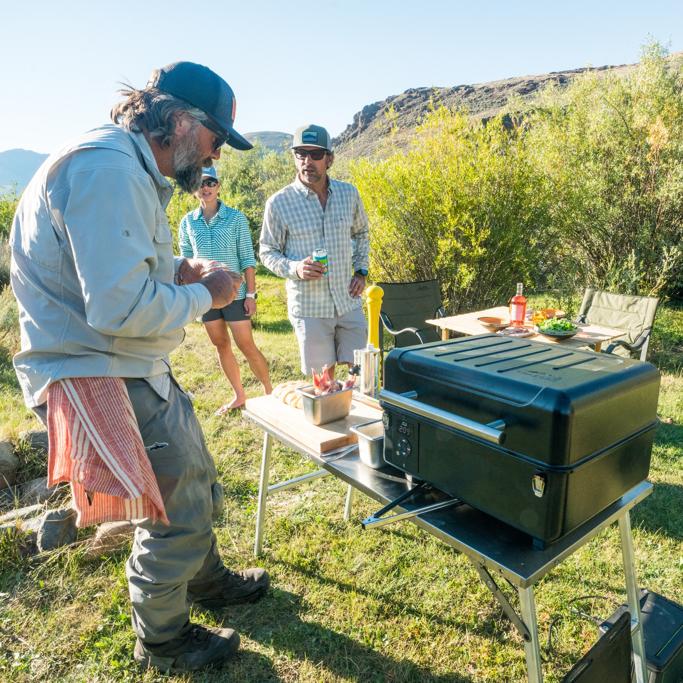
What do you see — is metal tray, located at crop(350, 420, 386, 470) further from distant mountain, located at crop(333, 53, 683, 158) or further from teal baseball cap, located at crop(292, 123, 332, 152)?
distant mountain, located at crop(333, 53, 683, 158)

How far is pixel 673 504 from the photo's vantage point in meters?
3.16

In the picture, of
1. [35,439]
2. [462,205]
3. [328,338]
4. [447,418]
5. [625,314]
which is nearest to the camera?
[447,418]

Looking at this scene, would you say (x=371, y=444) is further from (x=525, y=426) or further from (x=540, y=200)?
(x=540, y=200)

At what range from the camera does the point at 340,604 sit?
2.42 metres

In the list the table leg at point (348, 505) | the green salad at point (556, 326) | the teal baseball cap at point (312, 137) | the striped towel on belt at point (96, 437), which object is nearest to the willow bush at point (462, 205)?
the green salad at point (556, 326)

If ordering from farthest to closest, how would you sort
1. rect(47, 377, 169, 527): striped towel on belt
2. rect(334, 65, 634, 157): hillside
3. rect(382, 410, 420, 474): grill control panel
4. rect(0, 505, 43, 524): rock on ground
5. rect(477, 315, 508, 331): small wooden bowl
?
rect(334, 65, 634, 157): hillside
rect(477, 315, 508, 331): small wooden bowl
rect(0, 505, 43, 524): rock on ground
rect(47, 377, 169, 527): striped towel on belt
rect(382, 410, 420, 474): grill control panel

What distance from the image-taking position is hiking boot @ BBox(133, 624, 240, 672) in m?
2.00

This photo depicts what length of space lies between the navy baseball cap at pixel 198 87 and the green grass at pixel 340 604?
213 cm

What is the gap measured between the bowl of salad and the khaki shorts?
4.42ft

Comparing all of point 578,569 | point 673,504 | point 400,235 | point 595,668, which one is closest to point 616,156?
point 400,235

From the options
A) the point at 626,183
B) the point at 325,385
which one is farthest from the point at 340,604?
the point at 626,183

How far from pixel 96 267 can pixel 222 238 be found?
3037mm

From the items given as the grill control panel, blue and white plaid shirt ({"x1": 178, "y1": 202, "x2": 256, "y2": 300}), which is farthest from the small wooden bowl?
the grill control panel

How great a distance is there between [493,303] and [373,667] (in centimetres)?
541
